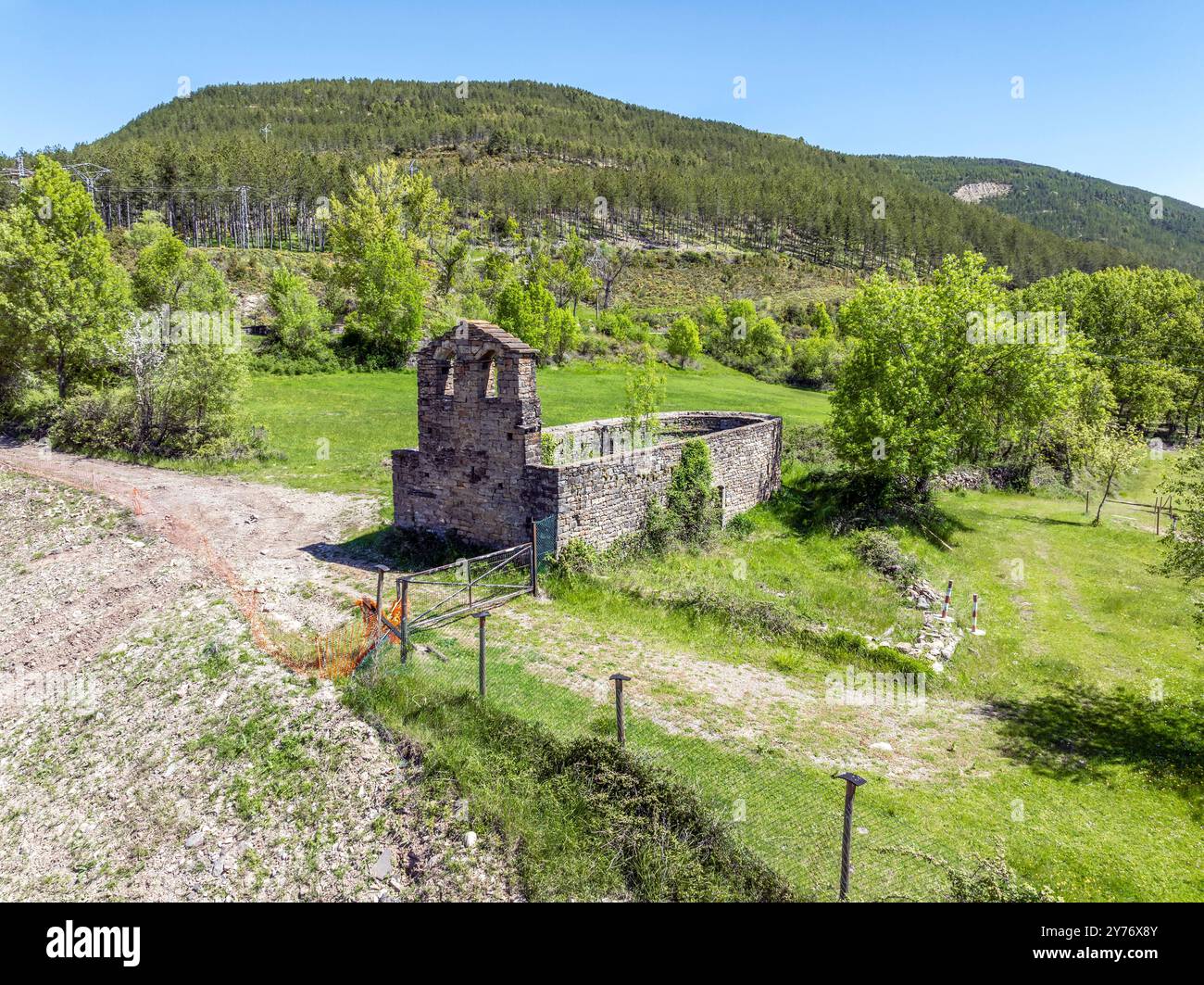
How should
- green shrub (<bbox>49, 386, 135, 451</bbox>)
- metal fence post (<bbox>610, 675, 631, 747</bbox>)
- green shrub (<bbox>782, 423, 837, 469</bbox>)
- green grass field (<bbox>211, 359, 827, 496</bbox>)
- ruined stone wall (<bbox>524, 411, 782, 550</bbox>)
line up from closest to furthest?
metal fence post (<bbox>610, 675, 631, 747</bbox>), ruined stone wall (<bbox>524, 411, 782, 550</bbox>), green grass field (<bbox>211, 359, 827, 496</bbox>), green shrub (<bbox>49, 386, 135, 451</bbox>), green shrub (<bbox>782, 423, 837, 469</bbox>)

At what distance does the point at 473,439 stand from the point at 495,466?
0.99 m

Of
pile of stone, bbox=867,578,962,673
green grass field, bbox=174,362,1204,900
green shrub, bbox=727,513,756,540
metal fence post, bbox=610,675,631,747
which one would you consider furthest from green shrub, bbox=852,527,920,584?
metal fence post, bbox=610,675,631,747

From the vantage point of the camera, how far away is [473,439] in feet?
59.8

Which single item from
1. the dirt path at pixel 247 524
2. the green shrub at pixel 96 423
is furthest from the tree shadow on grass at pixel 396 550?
the green shrub at pixel 96 423

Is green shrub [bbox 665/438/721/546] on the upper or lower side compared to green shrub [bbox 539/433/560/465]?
lower

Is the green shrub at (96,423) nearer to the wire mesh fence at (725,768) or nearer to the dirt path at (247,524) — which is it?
the dirt path at (247,524)

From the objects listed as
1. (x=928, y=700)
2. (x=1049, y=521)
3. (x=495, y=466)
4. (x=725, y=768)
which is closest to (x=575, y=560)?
(x=495, y=466)

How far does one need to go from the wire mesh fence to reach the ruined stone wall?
4200mm

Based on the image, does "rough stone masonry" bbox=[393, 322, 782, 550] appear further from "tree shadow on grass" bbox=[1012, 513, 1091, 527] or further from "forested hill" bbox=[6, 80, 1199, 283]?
"forested hill" bbox=[6, 80, 1199, 283]

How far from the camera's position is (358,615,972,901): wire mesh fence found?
7922 millimetres

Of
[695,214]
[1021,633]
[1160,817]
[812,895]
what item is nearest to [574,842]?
[812,895]

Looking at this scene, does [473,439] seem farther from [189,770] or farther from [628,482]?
[189,770]
